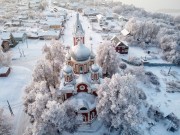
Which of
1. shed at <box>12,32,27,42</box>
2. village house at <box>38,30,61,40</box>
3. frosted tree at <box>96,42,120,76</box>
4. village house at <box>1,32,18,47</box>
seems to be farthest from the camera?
village house at <box>38,30,61,40</box>

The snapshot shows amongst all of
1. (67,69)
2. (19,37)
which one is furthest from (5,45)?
(67,69)

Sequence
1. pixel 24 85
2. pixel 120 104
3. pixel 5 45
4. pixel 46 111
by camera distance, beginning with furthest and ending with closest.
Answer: pixel 5 45 → pixel 24 85 → pixel 120 104 → pixel 46 111

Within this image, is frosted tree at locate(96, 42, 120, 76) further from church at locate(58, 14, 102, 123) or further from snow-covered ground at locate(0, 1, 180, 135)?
snow-covered ground at locate(0, 1, 180, 135)

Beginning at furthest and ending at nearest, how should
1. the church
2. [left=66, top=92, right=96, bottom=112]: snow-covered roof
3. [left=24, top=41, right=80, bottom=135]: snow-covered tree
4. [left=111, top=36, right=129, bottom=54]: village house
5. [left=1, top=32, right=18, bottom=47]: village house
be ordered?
[left=1, top=32, right=18, bottom=47]: village house < [left=111, top=36, right=129, bottom=54]: village house < the church < [left=66, top=92, right=96, bottom=112]: snow-covered roof < [left=24, top=41, right=80, bottom=135]: snow-covered tree

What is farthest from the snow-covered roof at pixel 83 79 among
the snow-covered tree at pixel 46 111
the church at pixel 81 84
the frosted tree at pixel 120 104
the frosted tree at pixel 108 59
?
the frosted tree at pixel 108 59

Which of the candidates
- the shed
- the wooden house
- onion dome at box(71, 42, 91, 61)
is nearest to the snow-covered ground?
the wooden house

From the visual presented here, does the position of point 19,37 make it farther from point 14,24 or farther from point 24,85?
point 24,85
